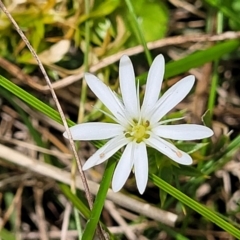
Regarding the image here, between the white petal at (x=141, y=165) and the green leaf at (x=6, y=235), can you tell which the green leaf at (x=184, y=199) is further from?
the green leaf at (x=6, y=235)

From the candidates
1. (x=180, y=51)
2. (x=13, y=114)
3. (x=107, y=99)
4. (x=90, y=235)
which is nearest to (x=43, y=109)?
(x=107, y=99)

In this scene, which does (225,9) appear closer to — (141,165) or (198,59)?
(198,59)

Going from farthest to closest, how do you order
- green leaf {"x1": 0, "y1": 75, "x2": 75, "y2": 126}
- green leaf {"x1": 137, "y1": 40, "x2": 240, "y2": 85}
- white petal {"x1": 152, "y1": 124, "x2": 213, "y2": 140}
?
green leaf {"x1": 137, "y1": 40, "x2": 240, "y2": 85}, green leaf {"x1": 0, "y1": 75, "x2": 75, "y2": 126}, white petal {"x1": 152, "y1": 124, "x2": 213, "y2": 140}

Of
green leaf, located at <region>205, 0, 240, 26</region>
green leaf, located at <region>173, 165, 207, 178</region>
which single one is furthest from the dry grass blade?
green leaf, located at <region>205, 0, 240, 26</region>

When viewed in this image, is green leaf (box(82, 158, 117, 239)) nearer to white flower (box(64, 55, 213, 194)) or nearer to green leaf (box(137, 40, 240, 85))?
white flower (box(64, 55, 213, 194))

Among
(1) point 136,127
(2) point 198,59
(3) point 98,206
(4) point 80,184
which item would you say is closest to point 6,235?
(4) point 80,184

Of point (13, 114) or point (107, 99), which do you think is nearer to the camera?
point (107, 99)

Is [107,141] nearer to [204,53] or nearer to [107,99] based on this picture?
[107,99]
